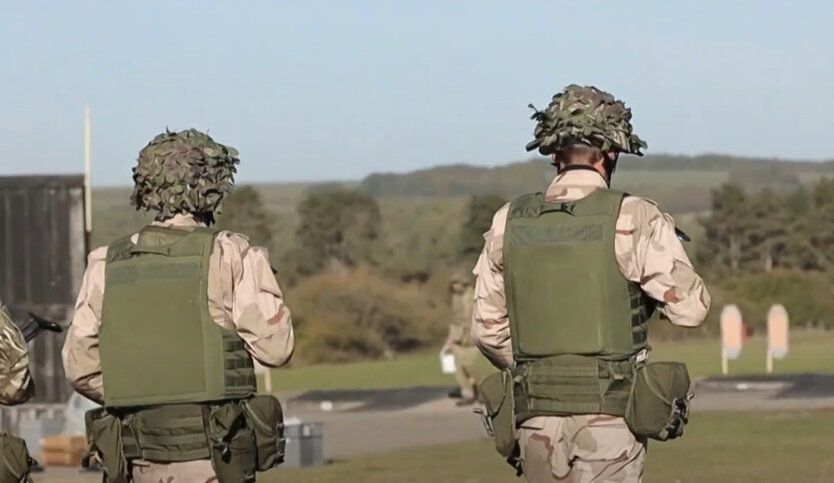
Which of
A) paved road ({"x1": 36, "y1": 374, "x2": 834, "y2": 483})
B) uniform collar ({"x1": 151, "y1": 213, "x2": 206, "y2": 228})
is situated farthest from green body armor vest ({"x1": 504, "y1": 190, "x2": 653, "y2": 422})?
paved road ({"x1": 36, "y1": 374, "x2": 834, "y2": 483})

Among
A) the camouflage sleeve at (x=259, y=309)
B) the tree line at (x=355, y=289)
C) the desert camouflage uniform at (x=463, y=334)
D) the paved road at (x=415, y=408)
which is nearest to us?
the camouflage sleeve at (x=259, y=309)

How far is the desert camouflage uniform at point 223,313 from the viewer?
7.00m

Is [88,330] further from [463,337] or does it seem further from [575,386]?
[463,337]

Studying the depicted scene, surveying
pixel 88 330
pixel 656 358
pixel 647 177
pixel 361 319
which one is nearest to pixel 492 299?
pixel 88 330

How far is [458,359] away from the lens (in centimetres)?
2198

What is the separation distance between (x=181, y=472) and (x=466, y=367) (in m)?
15.0

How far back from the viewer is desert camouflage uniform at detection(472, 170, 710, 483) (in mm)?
7172

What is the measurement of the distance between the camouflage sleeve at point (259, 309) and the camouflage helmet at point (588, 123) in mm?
1224

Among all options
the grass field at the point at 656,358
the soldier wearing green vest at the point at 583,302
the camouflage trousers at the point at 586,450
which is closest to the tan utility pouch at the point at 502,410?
the soldier wearing green vest at the point at 583,302

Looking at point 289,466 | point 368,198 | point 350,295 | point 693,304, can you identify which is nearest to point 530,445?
point 693,304

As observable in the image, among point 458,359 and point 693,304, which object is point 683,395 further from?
point 458,359

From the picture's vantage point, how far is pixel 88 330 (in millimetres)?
7312

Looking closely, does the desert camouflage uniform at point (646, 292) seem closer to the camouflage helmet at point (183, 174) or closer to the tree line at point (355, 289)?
the camouflage helmet at point (183, 174)

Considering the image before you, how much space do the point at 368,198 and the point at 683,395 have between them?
174 ft
